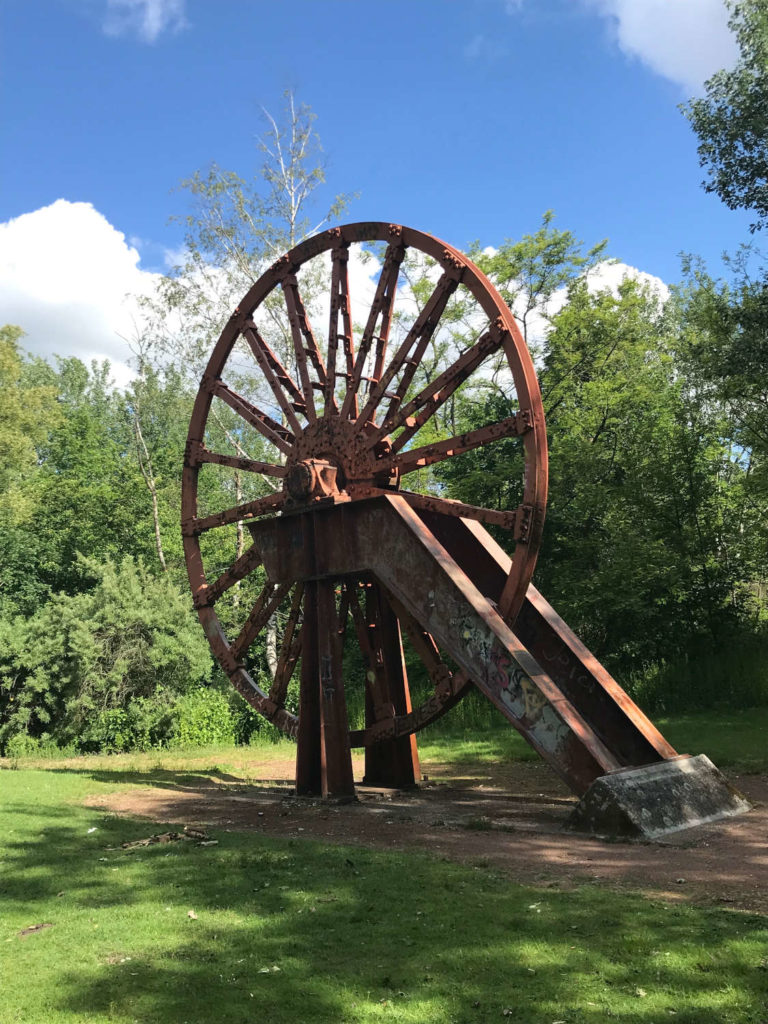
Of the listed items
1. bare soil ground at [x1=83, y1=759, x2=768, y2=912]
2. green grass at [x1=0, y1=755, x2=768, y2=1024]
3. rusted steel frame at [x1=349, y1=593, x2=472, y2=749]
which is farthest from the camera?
rusted steel frame at [x1=349, y1=593, x2=472, y2=749]

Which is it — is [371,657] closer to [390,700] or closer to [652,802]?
[390,700]

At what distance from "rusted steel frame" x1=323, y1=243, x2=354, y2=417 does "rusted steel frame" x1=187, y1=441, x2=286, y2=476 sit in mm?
1045

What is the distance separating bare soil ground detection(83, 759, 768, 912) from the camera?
18.9ft

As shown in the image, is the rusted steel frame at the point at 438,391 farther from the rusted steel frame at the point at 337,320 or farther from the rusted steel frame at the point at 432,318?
the rusted steel frame at the point at 337,320

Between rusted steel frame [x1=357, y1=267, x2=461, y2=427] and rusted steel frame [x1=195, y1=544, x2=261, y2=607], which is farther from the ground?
rusted steel frame [x1=357, y1=267, x2=461, y2=427]

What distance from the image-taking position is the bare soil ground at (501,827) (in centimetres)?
575

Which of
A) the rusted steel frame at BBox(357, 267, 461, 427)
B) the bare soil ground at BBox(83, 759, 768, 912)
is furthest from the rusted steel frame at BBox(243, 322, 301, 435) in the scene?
the bare soil ground at BBox(83, 759, 768, 912)

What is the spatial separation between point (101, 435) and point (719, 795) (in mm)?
37819

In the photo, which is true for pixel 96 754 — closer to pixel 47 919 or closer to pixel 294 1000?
pixel 47 919

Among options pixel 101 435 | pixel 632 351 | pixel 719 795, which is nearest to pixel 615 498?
pixel 632 351

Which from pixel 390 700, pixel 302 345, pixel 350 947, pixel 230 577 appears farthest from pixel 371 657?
pixel 350 947

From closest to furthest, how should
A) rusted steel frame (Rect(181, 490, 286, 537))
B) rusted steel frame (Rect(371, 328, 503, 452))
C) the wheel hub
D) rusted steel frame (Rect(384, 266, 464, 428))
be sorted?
rusted steel frame (Rect(371, 328, 503, 452)) → rusted steel frame (Rect(384, 266, 464, 428)) → the wheel hub → rusted steel frame (Rect(181, 490, 286, 537))

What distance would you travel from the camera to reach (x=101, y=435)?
41219mm

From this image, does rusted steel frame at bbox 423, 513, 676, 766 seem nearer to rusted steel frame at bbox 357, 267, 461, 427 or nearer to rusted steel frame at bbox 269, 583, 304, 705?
rusted steel frame at bbox 357, 267, 461, 427
